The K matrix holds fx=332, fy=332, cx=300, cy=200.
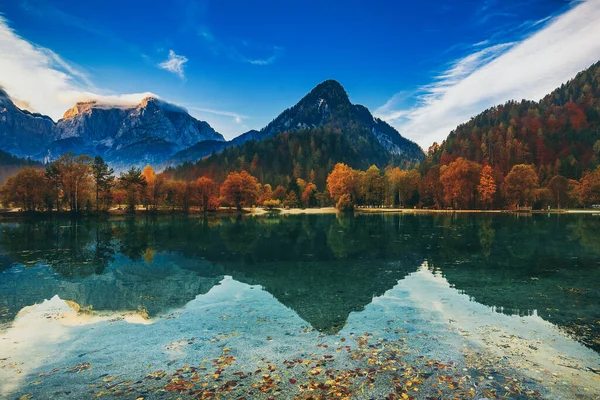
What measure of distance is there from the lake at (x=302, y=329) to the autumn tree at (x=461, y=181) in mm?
118243

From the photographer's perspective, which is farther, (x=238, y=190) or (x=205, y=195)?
(x=238, y=190)

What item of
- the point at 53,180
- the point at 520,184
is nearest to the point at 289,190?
the point at 520,184

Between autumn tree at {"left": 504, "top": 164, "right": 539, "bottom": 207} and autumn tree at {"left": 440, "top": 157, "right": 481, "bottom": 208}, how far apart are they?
12.7 m

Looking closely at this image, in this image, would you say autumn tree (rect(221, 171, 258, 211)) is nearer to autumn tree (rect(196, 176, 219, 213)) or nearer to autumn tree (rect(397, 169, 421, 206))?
autumn tree (rect(196, 176, 219, 213))

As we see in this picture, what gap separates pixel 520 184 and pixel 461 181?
80.9ft

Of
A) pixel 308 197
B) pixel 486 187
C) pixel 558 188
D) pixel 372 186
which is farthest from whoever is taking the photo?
pixel 308 197

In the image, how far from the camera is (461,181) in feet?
475

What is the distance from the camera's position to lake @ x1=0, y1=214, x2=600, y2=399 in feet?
36.6

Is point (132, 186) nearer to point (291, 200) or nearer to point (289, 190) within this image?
point (291, 200)

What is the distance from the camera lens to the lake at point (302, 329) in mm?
11141

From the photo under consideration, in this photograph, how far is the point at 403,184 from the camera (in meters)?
174

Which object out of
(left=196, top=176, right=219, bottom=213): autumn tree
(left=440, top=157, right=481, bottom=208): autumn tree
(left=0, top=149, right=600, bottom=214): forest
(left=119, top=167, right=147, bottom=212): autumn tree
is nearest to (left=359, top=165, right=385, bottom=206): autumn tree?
(left=0, top=149, right=600, bottom=214): forest

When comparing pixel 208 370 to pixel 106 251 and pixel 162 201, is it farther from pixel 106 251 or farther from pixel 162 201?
pixel 162 201

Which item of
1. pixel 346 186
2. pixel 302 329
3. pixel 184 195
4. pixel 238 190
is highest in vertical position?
pixel 346 186
